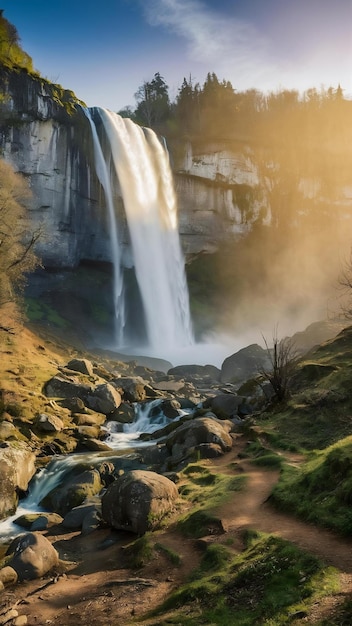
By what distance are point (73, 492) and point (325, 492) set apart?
8.41m

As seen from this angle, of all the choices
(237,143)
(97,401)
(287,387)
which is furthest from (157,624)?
(237,143)

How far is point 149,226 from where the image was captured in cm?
5462

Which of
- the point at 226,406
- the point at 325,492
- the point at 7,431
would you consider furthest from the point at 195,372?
the point at 325,492

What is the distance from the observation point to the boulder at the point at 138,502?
10516 mm

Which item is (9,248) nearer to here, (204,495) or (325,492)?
(204,495)

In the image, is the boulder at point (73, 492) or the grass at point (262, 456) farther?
the boulder at point (73, 492)

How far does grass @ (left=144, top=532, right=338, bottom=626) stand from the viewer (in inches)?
217

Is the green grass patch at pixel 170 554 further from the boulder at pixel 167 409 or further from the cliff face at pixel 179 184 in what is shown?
the cliff face at pixel 179 184

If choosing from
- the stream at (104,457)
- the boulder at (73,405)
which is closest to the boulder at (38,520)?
the stream at (104,457)

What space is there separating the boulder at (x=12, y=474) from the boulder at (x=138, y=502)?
4.20 m

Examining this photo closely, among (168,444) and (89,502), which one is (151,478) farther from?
(168,444)

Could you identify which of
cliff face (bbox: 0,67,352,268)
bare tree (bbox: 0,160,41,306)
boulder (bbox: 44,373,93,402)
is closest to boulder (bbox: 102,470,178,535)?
boulder (bbox: 44,373,93,402)

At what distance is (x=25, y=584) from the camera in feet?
29.5

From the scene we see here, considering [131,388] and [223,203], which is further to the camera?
[223,203]
